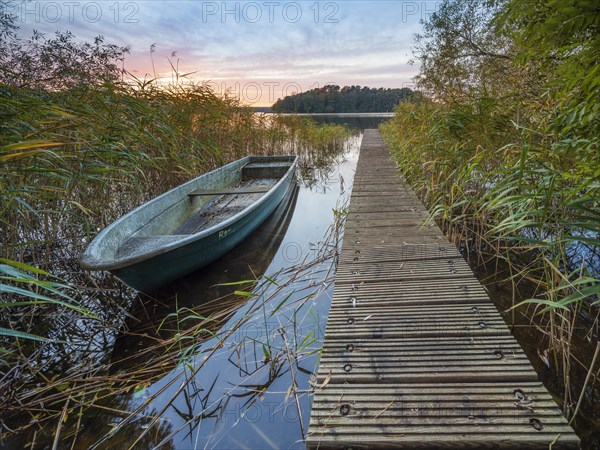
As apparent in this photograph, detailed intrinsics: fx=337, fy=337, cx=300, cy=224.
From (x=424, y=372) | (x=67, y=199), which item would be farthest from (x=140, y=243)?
(x=424, y=372)

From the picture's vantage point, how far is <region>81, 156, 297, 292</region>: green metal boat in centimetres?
228

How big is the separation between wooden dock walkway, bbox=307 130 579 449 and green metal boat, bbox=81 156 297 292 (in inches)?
51.5

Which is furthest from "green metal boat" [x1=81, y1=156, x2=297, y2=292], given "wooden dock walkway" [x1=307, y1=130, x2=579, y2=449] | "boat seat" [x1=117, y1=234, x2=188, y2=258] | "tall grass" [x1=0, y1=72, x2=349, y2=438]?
"wooden dock walkway" [x1=307, y1=130, x2=579, y2=449]

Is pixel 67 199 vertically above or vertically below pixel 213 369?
above

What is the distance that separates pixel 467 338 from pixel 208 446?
1.22m

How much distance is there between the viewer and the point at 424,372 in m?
1.11

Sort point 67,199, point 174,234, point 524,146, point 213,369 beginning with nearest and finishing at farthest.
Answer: point 524,146 → point 213,369 → point 67,199 → point 174,234

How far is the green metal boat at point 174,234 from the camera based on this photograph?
2.28 meters

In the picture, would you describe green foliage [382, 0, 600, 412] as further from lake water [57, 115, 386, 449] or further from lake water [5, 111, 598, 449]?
lake water [57, 115, 386, 449]

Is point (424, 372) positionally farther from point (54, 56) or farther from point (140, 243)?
point (54, 56)

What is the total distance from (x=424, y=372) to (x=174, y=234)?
10.9 ft

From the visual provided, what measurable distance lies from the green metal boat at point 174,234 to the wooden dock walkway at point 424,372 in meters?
1.31

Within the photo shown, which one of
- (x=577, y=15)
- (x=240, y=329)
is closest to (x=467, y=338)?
(x=577, y=15)

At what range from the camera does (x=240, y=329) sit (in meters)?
2.39
